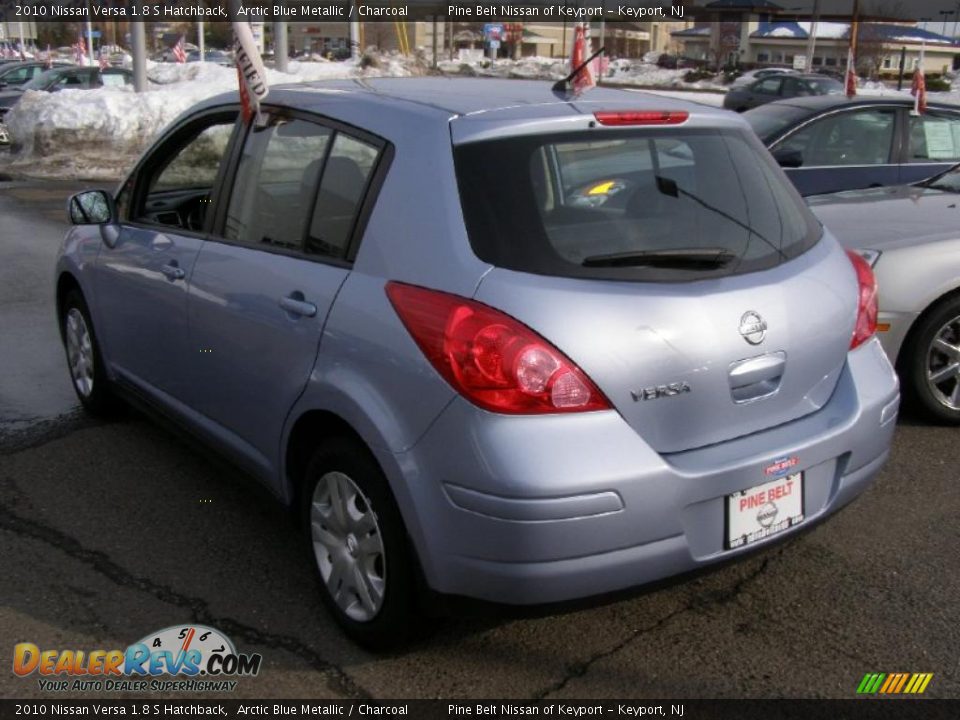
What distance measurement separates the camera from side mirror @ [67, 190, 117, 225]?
15.9 feet

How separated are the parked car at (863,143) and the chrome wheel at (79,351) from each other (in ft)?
17.8

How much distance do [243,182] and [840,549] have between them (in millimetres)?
2581

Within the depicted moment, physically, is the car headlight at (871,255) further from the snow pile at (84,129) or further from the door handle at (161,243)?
the snow pile at (84,129)

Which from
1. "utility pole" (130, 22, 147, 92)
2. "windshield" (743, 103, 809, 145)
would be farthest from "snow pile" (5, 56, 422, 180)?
"windshield" (743, 103, 809, 145)

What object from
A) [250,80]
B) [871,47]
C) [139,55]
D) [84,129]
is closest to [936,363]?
[250,80]

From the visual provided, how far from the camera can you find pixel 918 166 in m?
8.38

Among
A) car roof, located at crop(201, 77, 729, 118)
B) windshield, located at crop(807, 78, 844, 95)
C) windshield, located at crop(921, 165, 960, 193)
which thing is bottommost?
windshield, located at crop(807, 78, 844, 95)

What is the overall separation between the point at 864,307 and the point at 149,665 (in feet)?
8.36

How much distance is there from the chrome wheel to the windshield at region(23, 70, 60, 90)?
17.9m

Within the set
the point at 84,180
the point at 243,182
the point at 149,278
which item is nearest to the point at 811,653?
the point at 243,182

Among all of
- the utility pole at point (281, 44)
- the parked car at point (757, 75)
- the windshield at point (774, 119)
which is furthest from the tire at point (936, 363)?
the parked car at point (757, 75)

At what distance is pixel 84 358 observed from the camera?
5402 mm

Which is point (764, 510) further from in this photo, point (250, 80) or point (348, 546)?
point (250, 80)

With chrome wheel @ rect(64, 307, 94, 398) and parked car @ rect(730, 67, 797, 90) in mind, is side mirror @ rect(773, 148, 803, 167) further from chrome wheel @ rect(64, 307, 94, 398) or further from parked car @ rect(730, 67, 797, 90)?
parked car @ rect(730, 67, 797, 90)
